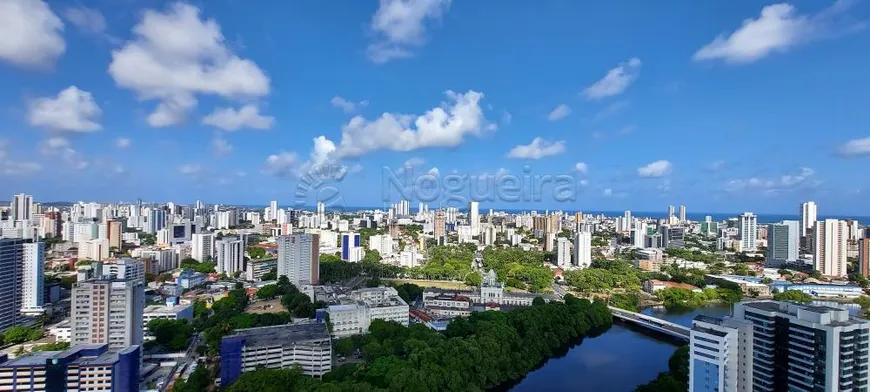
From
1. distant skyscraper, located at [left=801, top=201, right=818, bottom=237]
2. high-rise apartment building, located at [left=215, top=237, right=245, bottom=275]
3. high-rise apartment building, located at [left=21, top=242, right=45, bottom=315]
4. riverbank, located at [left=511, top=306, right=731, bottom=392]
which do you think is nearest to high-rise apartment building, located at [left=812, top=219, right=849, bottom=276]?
distant skyscraper, located at [left=801, top=201, right=818, bottom=237]

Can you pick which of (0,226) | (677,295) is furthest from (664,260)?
(0,226)

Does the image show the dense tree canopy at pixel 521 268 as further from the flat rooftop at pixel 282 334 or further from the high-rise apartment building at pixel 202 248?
the high-rise apartment building at pixel 202 248

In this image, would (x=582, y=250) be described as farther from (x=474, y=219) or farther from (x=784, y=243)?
(x=474, y=219)

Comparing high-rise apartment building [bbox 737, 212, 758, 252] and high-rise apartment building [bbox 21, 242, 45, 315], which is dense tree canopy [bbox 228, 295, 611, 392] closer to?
high-rise apartment building [bbox 21, 242, 45, 315]

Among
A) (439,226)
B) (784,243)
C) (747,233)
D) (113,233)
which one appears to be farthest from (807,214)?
(113,233)

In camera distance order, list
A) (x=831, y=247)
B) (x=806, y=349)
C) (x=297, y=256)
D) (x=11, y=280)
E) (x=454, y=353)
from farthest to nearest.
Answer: (x=831, y=247) → (x=297, y=256) → (x=11, y=280) → (x=454, y=353) → (x=806, y=349)

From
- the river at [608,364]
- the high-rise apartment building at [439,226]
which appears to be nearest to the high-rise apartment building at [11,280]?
the river at [608,364]

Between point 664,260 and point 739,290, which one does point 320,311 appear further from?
point 664,260
